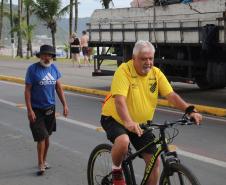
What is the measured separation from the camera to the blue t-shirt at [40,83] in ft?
21.9

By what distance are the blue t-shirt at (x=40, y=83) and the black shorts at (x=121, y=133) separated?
1858 millimetres

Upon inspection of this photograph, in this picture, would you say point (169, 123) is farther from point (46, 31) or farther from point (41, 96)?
point (46, 31)

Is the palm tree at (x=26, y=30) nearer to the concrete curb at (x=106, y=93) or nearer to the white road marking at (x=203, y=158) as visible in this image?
the concrete curb at (x=106, y=93)

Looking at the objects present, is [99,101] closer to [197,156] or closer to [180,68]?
[180,68]

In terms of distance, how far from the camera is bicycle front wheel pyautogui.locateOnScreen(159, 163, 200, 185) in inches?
166

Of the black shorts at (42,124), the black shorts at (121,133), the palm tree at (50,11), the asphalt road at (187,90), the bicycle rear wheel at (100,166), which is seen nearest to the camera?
the black shorts at (121,133)

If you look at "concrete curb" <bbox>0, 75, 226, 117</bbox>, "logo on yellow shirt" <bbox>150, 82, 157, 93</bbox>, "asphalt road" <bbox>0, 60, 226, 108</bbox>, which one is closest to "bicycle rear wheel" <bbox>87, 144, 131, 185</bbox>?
"logo on yellow shirt" <bbox>150, 82, 157, 93</bbox>

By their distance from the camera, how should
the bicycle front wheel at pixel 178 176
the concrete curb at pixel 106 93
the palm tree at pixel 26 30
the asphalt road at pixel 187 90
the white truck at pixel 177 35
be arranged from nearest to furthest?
the bicycle front wheel at pixel 178 176 → the concrete curb at pixel 106 93 → the white truck at pixel 177 35 → the asphalt road at pixel 187 90 → the palm tree at pixel 26 30

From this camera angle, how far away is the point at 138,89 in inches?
188

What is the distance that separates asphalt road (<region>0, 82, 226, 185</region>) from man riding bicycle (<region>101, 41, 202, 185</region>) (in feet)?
5.05

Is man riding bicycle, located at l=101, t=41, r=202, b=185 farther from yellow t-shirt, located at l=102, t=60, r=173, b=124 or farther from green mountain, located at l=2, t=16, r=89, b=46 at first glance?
green mountain, located at l=2, t=16, r=89, b=46

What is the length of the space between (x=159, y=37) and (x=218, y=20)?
1953mm

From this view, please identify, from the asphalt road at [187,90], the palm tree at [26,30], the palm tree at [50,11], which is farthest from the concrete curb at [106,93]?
the palm tree at [26,30]

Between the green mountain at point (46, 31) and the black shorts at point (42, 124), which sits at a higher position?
the green mountain at point (46, 31)
